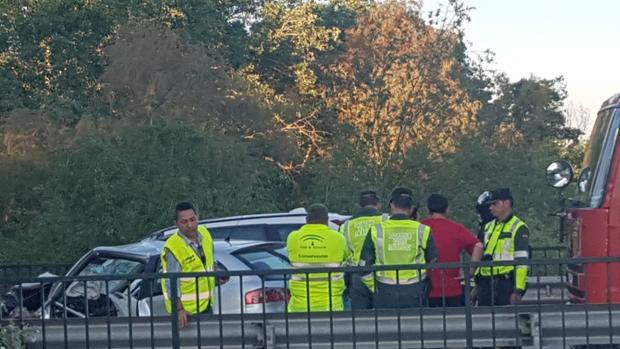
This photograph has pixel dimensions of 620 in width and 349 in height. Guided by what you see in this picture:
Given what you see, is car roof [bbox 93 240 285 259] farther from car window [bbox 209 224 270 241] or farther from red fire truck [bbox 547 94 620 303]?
red fire truck [bbox 547 94 620 303]

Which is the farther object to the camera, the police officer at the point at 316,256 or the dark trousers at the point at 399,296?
the police officer at the point at 316,256

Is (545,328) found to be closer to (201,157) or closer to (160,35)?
(201,157)

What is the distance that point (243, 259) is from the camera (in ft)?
37.4

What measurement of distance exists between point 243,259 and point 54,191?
11115 mm

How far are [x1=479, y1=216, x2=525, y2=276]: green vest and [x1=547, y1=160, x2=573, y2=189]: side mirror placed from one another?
830 mm

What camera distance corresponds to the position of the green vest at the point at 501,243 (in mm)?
9672

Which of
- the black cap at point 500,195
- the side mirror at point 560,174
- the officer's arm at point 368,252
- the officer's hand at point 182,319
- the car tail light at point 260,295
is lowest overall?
the car tail light at point 260,295

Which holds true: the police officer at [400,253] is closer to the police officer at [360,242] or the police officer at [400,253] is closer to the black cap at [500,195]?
the police officer at [360,242]

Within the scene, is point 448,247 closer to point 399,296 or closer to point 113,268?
point 399,296

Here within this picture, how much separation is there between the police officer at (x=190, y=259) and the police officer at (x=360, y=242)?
48.6 inches

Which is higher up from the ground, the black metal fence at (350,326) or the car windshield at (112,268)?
the car windshield at (112,268)

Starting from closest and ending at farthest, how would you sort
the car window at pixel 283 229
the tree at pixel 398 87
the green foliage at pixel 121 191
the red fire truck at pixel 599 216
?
the red fire truck at pixel 599 216
the car window at pixel 283 229
the green foliage at pixel 121 191
the tree at pixel 398 87

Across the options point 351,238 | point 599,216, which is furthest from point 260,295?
point 599,216

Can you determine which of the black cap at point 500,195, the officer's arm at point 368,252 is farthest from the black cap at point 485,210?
the officer's arm at point 368,252
